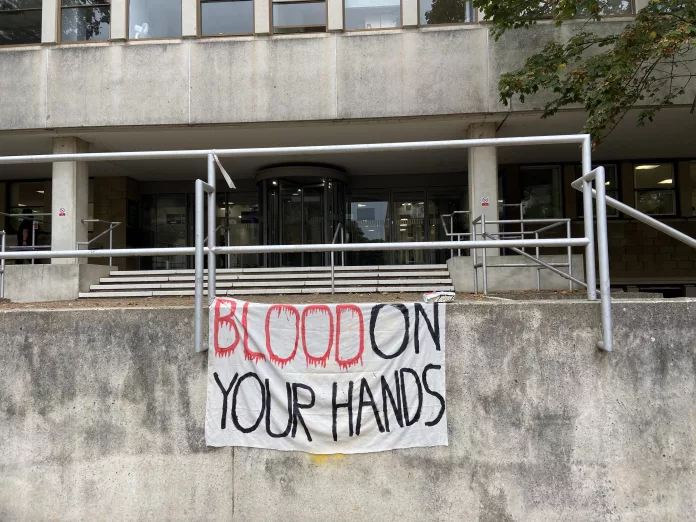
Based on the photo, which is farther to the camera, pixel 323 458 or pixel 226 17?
pixel 226 17

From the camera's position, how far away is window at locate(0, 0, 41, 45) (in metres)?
11.1

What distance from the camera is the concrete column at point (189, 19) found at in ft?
35.1

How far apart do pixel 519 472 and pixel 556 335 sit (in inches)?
31.0

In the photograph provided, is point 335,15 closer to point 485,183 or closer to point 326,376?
point 485,183

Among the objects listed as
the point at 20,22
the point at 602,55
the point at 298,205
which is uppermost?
the point at 20,22

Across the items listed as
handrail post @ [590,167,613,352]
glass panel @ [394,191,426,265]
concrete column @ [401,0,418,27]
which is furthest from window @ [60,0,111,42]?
handrail post @ [590,167,613,352]

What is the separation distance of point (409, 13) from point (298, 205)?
17.1 feet

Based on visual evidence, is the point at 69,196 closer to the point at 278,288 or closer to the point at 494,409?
the point at 278,288

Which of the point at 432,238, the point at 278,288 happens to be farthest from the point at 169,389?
the point at 432,238

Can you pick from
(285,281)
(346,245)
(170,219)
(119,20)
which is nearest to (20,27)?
(119,20)

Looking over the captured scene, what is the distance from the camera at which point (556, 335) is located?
306cm

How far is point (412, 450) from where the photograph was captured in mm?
3072

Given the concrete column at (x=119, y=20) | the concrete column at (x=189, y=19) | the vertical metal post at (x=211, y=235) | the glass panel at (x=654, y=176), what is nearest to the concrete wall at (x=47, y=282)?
the concrete column at (x=119, y=20)

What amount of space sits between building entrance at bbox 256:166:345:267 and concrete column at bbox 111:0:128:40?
4.29 metres
